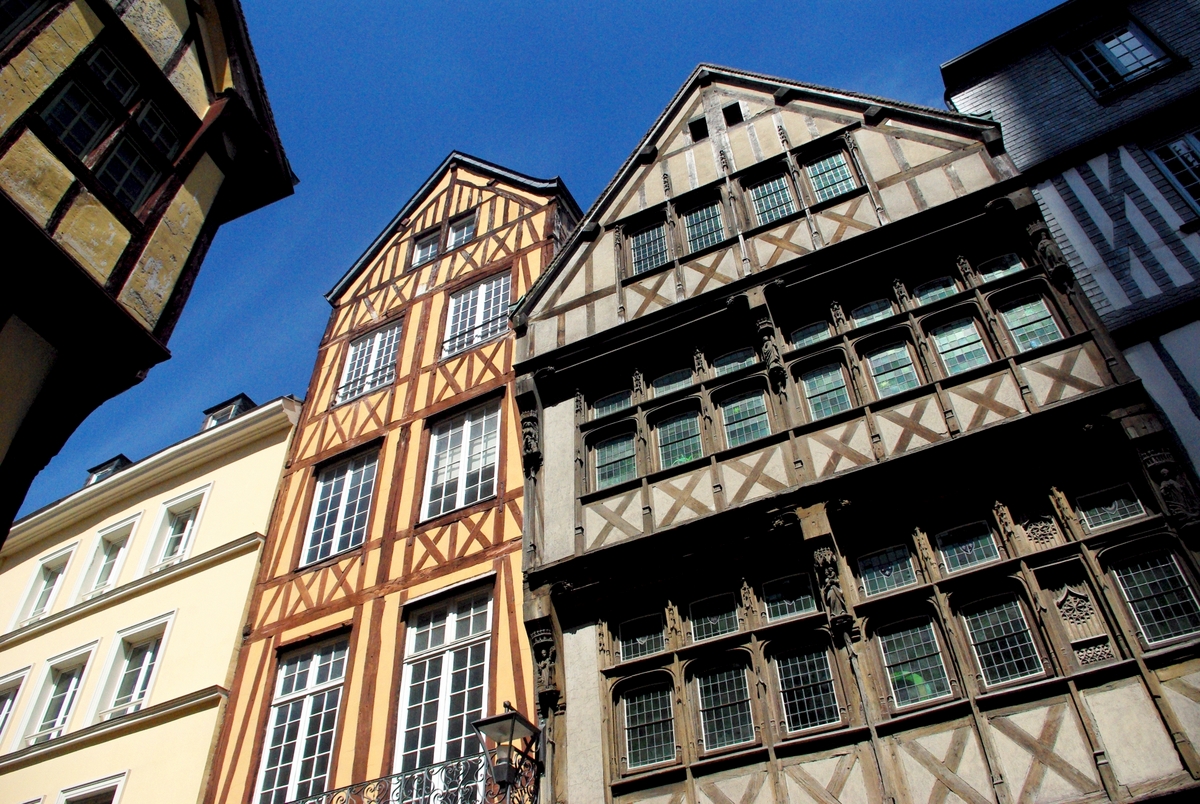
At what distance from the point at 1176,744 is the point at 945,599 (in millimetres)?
1975

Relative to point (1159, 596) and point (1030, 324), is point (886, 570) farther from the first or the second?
point (1030, 324)

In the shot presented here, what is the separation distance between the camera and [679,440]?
10.7m

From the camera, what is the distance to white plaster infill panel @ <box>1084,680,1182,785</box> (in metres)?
6.67

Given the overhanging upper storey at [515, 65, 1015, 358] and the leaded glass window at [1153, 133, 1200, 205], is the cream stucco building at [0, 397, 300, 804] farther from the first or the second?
the leaded glass window at [1153, 133, 1200, 205]

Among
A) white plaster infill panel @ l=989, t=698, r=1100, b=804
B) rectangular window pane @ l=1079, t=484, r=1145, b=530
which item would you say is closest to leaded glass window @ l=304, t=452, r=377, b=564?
white plaster infill panel @ l=989, t=698, r=1100, b=804

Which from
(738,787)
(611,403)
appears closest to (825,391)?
(611,403)

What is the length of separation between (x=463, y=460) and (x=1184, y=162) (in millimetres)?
9265

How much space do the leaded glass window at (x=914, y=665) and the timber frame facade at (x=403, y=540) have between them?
3675 mm

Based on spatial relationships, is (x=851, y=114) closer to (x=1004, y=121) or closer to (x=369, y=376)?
(x=1004, y=121)

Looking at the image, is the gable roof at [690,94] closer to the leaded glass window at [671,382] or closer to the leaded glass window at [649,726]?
the leaded glass window at [671,382]

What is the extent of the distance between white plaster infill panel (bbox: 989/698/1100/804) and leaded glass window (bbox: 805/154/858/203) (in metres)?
6.77

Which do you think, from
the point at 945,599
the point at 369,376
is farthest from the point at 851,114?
the point at 369,376

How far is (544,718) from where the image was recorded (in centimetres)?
908

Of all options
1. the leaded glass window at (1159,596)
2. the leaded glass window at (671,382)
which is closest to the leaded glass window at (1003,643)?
the leaded glass window at (1159,596)
